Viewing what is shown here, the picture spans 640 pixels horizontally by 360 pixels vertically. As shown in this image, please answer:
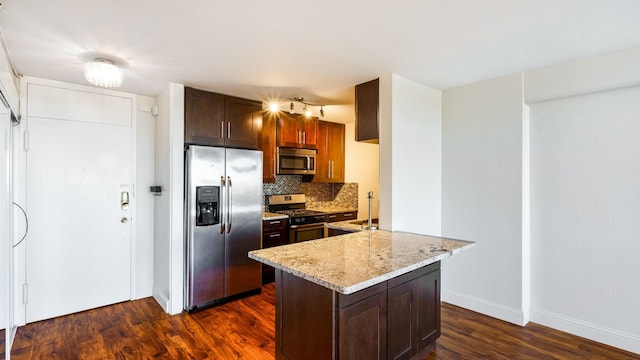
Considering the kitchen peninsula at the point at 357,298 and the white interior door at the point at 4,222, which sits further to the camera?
the white interior door at the point at 4,222

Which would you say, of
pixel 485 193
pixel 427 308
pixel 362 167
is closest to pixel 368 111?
pixel 485 193

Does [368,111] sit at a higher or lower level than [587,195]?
higher

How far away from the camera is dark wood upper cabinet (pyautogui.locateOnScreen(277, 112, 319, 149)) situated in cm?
452

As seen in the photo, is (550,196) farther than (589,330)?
Yes

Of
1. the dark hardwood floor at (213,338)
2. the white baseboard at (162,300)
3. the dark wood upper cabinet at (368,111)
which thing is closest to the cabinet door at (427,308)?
the dark hardwood floor at (213,338)

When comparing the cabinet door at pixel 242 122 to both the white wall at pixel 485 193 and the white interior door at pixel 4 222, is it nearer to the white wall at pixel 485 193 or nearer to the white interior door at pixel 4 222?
the white interior door at pixel 4 222

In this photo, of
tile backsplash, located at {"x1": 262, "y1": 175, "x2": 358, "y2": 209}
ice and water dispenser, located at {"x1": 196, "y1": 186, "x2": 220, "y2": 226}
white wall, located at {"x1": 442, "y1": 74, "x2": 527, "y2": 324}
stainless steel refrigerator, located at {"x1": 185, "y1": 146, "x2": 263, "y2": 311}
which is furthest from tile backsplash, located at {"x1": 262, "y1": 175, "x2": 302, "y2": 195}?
white wall, located at {"x1": 442, "y1": 74, "x2": 527, "y2": 324}

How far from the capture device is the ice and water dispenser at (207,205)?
341 centimetres

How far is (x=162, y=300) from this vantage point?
3.50 m

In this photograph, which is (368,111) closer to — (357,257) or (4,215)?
(357,257)

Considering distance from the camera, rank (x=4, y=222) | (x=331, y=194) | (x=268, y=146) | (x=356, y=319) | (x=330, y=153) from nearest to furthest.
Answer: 1. (x=356, y=319)
2. (x=4, y=222)
3. (x=268, y=146)
4. (x=330, y=153)
5. (x=331, y=194)

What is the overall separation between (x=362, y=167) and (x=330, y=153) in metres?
0.61

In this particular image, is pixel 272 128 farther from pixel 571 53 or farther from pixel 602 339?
pixel 602 339

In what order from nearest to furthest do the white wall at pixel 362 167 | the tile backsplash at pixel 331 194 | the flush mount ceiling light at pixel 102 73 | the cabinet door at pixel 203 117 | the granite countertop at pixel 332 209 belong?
the flush mount ceiling light at pixel 102 73 → the cabinet door at pixel 203 117 → the granite countertop at pixel 332 209 → the white wall at pixel 362 167 → the tile backsplash at pixel 331 194
